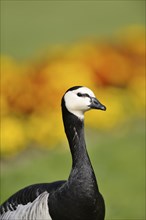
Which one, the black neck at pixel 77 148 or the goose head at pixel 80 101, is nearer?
the goose head at pixel 80 101

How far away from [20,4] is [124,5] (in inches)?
85.3

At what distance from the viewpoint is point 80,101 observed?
17.2 ft

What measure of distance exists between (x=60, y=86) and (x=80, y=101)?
416 centimetres

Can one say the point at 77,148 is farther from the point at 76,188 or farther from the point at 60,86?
the point at 60,86

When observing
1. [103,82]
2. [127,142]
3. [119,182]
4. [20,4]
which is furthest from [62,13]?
[119,182]

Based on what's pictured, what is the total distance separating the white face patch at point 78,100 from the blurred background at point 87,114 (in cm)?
227

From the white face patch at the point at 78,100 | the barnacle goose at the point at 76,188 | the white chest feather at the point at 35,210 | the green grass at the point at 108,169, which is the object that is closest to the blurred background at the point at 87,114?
the green grass at the point at 108,169

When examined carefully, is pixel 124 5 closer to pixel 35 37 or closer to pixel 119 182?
pixel 35 37

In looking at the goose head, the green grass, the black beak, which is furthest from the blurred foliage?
the black beak

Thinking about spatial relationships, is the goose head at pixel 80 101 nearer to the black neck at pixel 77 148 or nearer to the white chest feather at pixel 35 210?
the black neck at pixel 77 148

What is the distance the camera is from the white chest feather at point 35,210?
5355mm

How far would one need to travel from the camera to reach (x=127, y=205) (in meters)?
7.59

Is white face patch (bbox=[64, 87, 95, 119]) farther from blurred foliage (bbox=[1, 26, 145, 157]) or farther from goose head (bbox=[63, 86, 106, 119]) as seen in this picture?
blurred foliage (bbox=[1, 26, 145, 157])

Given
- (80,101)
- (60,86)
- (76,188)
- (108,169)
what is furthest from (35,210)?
(60,86)
